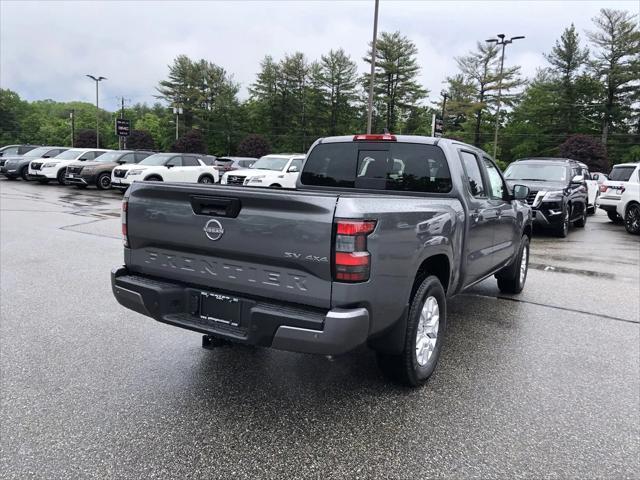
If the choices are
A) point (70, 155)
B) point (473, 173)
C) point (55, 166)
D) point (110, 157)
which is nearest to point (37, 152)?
point (70, 155)

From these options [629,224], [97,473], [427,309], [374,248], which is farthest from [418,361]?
[629,224]

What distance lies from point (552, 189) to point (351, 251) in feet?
35.2

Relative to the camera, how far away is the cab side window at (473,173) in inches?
183

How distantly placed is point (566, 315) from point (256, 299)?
166 inches

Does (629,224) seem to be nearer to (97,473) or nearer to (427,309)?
(427,309)

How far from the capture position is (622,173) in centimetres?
1484

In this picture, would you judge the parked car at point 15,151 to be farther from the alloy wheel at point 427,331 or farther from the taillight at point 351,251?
the taillight at point 351,251

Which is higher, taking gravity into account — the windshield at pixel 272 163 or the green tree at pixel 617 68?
the green tree at pixel 617 68

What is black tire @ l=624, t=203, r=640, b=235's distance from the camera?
13.6 meters

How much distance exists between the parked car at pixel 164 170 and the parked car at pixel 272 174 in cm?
197

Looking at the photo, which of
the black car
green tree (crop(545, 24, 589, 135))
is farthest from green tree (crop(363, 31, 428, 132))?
the black car

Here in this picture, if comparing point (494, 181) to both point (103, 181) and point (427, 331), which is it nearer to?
point (427, 331)

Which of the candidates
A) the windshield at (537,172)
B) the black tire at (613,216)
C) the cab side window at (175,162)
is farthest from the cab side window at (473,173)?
the cab side window at (175,162)

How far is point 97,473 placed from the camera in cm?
260
